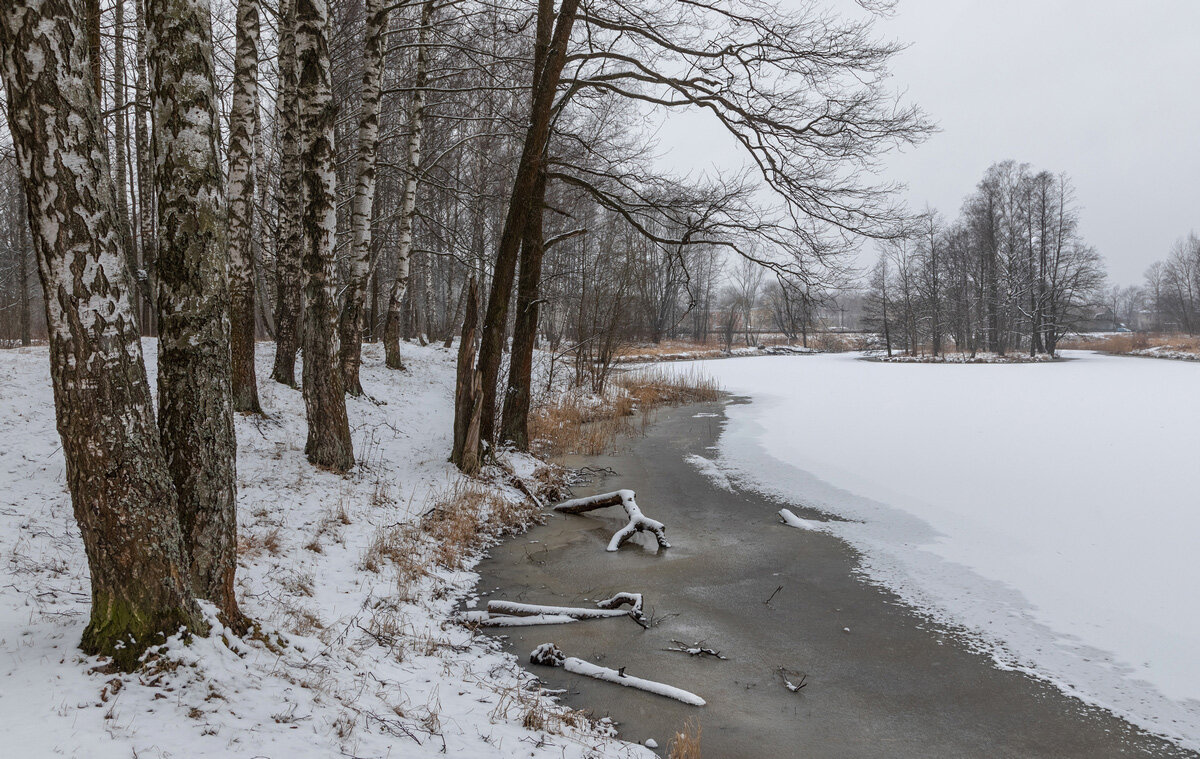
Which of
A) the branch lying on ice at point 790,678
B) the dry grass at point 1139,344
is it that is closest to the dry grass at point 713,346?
the dry grass at point 1139,344

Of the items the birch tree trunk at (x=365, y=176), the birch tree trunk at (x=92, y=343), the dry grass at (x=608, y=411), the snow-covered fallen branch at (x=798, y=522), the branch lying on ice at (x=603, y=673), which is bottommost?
the branch lying on ice at (x=603, y=673)

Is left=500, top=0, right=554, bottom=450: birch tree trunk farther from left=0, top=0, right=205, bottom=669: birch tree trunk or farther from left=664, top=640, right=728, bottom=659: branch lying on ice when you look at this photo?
left=0, top=0, right=205, bottom=669: birch tree trunk

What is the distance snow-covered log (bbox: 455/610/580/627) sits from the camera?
5062 mm

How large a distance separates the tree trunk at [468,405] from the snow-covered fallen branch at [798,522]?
392 centimetres

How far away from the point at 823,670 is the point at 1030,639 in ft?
5.97

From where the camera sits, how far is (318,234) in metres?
6.83

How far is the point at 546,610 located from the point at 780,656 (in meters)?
1.81

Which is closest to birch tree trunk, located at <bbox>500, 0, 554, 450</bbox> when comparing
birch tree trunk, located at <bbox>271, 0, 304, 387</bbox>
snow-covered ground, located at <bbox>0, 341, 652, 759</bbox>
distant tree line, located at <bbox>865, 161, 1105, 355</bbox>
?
snow-covered ground, located at <bbox>0, 341, 652, 759</bbox>

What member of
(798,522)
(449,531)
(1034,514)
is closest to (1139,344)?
(1034,514)

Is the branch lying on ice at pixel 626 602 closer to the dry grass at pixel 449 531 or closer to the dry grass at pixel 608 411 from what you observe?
the dry grass at pixel 449 531

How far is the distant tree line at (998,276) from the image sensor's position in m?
39.4

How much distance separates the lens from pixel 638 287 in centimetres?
1864

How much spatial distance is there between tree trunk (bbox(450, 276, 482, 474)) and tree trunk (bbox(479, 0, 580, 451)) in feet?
0.96

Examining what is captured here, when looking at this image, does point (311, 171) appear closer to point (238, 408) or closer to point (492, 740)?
point (238, 408)
